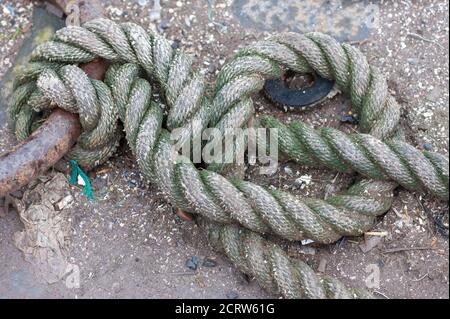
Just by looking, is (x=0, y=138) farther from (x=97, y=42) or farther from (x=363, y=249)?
(x=363, y=249)

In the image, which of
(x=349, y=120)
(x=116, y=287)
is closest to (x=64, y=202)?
(x=116, y=287)

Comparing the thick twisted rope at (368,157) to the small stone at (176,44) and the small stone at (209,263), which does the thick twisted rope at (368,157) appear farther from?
the small stone at (176,44)

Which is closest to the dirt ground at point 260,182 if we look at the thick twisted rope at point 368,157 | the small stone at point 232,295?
the small stone at point 232,295

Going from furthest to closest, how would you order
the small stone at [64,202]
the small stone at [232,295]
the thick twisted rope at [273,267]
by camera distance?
the small stone at [64,202], the small stone at [232,295], the thick twisted rope at [273,267]

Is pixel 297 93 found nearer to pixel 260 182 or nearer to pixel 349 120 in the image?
pixel 349 120

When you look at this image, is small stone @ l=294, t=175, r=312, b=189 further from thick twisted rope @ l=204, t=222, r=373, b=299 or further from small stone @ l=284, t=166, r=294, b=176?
thick twisted rope @ l=204, t=222, r=373, b=299

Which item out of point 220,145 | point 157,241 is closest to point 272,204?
point 220,145

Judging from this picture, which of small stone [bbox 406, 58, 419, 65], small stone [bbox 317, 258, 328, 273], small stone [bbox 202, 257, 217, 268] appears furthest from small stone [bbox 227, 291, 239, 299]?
small stone [bbox 406, 58, 419, 65]
